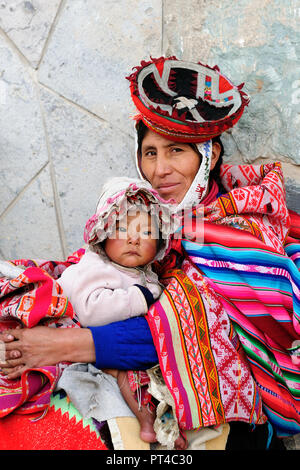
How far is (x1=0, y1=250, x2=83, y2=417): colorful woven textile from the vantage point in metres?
1.58

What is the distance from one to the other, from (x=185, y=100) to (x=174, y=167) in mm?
300

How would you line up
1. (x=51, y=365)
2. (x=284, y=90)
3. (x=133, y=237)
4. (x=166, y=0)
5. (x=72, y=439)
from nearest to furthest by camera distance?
(x=72, y=439) → (x=51, y=365) → (x=133, y=237) → (x=284, y=90) → (x=166, y=0)

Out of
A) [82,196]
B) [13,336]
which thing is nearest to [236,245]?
[13,336]

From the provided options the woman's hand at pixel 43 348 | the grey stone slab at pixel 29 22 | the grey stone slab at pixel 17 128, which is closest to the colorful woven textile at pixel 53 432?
the woman's hand at pixel 43 348

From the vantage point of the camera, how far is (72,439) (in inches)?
60.2

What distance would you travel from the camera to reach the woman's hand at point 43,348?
1675 millimetres

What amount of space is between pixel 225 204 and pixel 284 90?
25.8 inches

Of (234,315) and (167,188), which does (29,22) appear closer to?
(167,188)

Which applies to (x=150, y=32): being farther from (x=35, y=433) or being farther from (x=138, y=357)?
(x=35, y=433)

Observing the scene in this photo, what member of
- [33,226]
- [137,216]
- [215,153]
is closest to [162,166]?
[215,153]

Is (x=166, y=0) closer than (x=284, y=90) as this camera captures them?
No

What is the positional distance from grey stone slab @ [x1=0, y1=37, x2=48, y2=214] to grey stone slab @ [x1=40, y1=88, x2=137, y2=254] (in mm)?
83

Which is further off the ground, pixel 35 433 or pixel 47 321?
pixel 47 321

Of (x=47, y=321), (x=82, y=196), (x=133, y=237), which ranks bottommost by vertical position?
(x=82, y=196)
